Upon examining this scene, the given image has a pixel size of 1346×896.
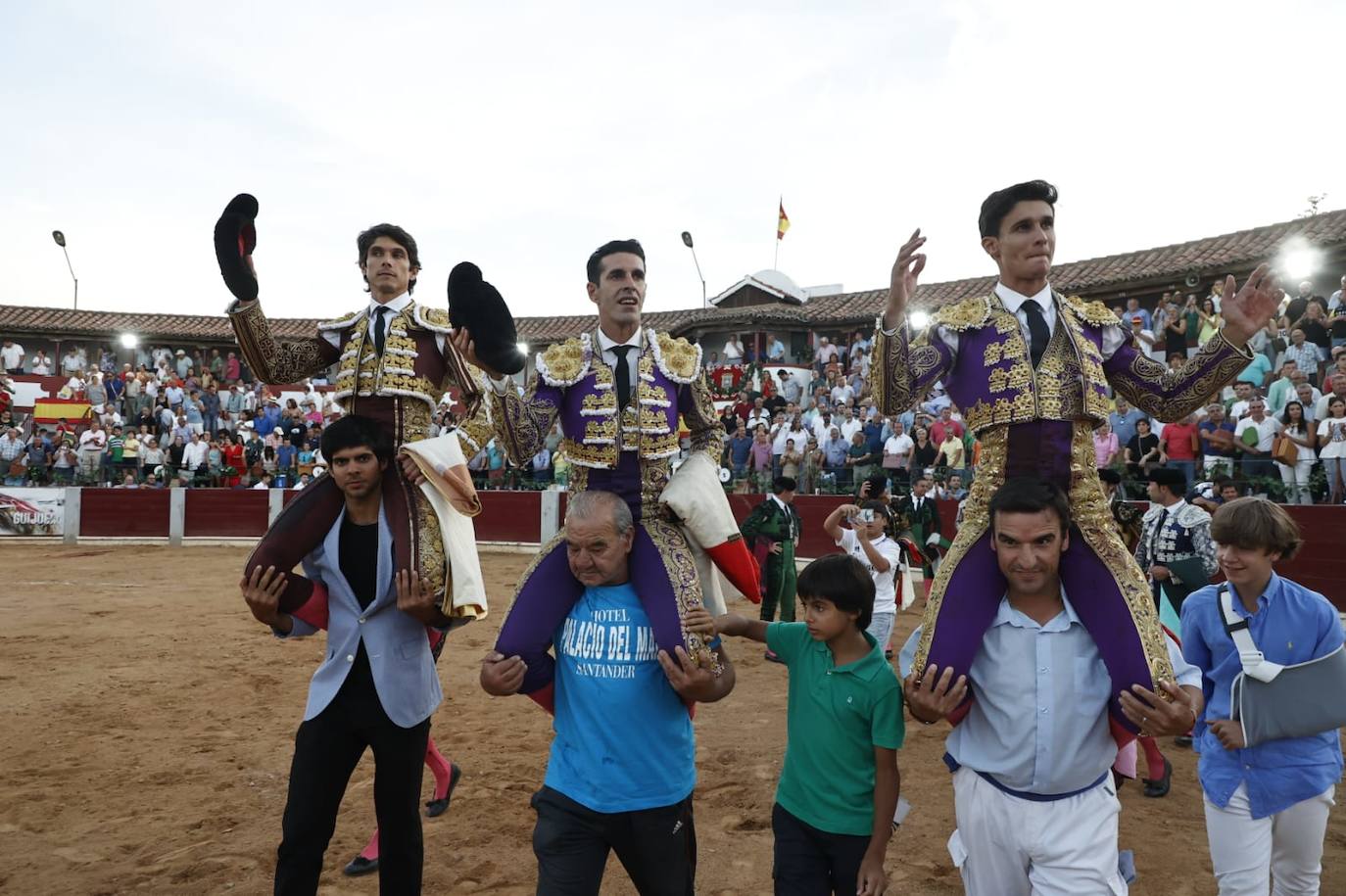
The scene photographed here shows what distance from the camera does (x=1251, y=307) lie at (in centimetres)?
230

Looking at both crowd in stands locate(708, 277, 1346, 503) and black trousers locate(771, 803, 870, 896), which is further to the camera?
crowd in stands locate(708, 277, 1346, 503)

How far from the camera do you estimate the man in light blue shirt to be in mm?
1914

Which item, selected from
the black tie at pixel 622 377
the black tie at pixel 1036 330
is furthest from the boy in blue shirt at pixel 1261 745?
the black tie at pixel 622 377

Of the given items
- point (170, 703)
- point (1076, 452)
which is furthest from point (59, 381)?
point (1076, 452)

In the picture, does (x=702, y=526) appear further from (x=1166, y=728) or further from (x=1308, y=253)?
(x=1308, y=253)

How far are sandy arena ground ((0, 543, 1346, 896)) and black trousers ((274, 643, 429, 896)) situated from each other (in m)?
0.69

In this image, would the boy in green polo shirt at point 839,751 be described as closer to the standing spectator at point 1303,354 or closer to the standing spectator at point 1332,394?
the standing spectator at point 1332,394

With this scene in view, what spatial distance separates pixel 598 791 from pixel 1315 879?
6.61 ft

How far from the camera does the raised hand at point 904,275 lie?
233 centimetres

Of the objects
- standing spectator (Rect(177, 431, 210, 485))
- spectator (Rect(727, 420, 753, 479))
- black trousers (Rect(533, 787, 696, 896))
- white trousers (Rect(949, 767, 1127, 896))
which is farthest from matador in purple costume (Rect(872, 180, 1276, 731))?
standing spectator (Rect(177, 431, 210, 485))

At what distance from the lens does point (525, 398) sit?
2.70 metres

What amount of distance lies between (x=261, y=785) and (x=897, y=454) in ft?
31.6

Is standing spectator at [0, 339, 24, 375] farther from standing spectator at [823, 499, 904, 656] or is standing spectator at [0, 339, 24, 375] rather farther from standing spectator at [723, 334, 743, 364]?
standing spectator at [823, 499, 904, 656]

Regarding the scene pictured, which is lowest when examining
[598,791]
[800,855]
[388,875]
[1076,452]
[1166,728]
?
[388,875]
